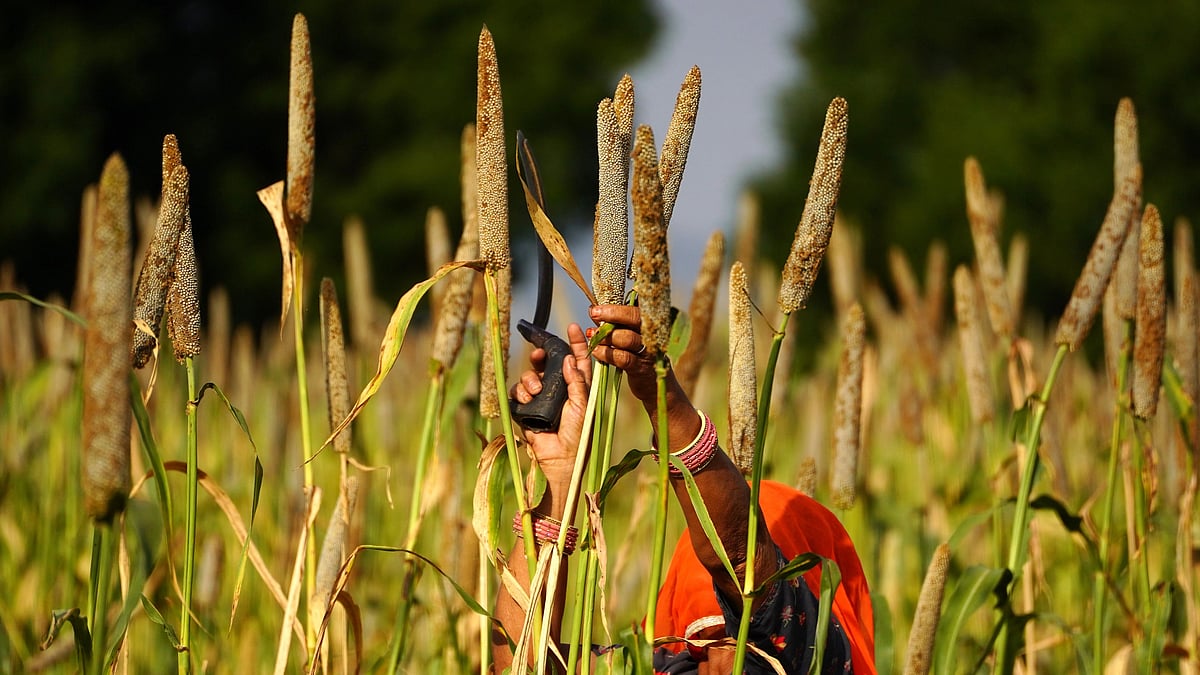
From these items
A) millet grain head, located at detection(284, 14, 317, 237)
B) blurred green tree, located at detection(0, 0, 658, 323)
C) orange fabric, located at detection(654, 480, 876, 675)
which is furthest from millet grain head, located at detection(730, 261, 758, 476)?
blurred green tree, located at detection(0, 0, 658, 323)

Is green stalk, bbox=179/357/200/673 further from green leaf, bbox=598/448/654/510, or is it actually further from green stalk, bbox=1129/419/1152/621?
green stalk, bbox=1129/419/1152/621

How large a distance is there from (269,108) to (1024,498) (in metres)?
13.6

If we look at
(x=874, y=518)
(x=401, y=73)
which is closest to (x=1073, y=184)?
(x=401, y=73)

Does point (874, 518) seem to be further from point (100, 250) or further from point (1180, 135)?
point (1180, 135)

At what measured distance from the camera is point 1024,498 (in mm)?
1722

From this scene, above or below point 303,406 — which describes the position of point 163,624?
below

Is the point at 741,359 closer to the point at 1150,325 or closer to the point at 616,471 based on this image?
the point at 616,471

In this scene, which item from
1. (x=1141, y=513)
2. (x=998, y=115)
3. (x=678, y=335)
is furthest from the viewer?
(x=998, y=115)

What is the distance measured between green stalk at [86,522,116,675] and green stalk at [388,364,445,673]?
0.46 meters

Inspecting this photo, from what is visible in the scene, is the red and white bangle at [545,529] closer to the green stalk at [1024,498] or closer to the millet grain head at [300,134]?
the millet grain head at [300,134]

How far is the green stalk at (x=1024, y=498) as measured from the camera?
5.67 ft

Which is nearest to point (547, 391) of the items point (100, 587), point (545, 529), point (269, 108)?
point (545, 529)

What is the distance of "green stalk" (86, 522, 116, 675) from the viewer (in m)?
1.14

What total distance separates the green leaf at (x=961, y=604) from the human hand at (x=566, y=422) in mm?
604
